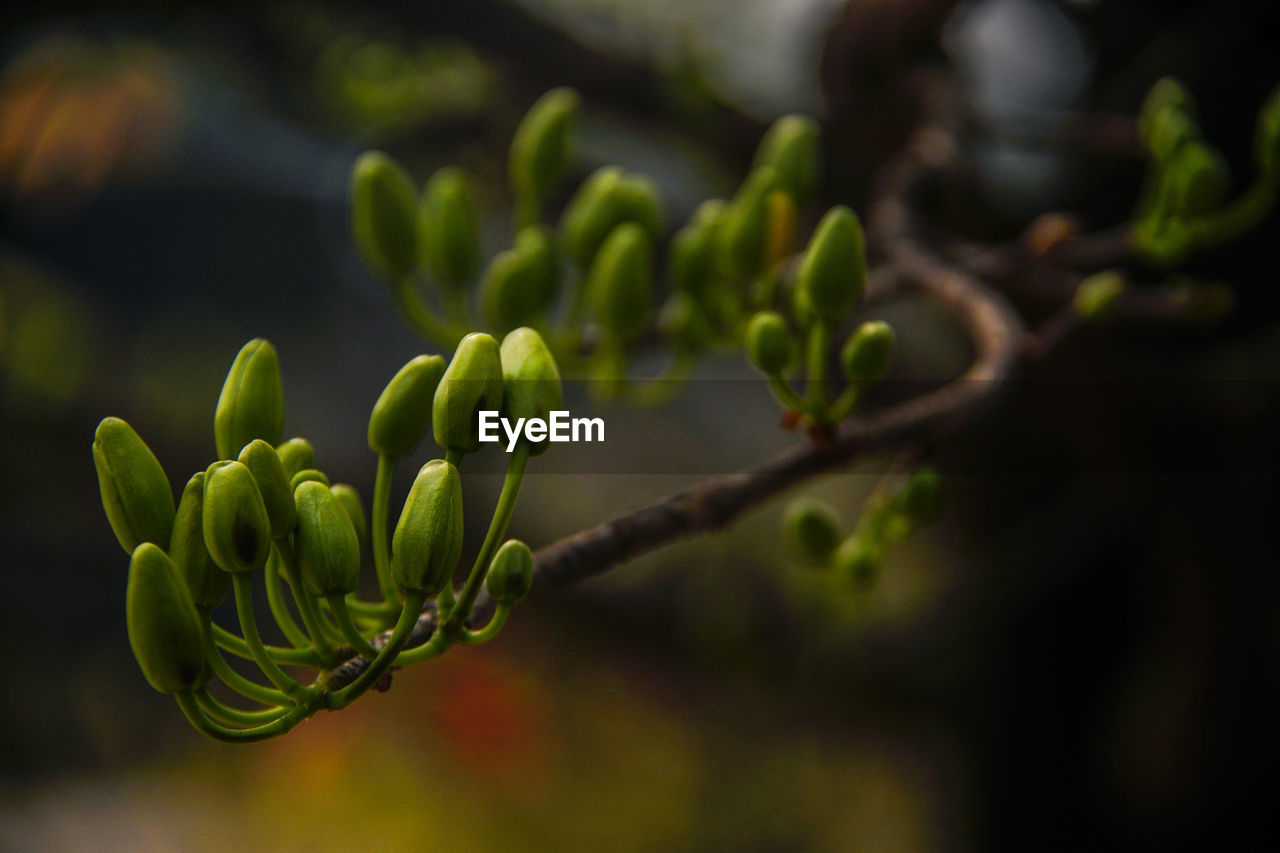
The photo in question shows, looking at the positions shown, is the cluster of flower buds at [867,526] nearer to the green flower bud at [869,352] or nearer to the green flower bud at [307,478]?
the green flower bud at [869,352]

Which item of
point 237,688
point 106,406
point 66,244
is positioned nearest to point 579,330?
point 237,688

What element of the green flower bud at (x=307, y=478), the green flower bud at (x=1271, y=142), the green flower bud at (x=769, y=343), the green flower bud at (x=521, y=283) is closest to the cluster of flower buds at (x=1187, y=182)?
the green flower bud at (x=1271, y=142)

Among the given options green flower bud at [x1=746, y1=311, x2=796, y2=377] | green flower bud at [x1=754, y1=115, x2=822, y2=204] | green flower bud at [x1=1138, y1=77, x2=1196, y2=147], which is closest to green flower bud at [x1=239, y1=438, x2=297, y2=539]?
green flower bud at [x1=746, y1=311, x2=796, y2=377]

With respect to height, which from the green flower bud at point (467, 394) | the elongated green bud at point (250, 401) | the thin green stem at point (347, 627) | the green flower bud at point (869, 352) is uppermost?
the green flower bud at point (869, 352)

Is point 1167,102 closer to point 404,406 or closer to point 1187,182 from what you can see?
point 1187,182

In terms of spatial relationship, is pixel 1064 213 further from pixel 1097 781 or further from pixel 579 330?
pixel 579 330

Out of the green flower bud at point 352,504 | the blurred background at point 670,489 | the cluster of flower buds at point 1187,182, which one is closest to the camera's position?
the green flower bud at point 352,504

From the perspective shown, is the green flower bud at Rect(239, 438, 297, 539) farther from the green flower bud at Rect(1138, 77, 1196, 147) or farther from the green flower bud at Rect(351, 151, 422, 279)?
the green flower bud at Rect(1138, 77, 1196, 147)

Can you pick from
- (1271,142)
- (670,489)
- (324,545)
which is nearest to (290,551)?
(324,545)
